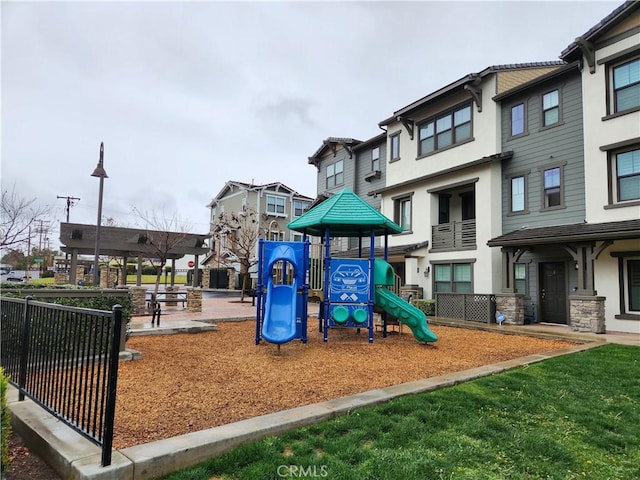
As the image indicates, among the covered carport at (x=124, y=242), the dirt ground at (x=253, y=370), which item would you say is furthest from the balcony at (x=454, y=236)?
the covered carport at (x=124, y=242)

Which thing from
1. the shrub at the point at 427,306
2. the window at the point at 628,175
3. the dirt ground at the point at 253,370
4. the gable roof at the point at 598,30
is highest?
the gable roof at the point at 598,30

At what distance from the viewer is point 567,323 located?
46.1ft

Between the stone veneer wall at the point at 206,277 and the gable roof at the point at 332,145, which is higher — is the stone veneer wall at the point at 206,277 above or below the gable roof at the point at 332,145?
below

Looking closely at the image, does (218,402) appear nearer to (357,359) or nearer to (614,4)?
(357,359)

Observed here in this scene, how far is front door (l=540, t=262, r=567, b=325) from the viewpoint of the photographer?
14.4 m

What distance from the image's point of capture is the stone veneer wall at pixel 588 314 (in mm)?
12008

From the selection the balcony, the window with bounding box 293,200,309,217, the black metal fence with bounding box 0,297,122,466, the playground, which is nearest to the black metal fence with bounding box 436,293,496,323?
the balcony

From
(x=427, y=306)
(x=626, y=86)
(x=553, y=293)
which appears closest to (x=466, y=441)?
(x=553, y=293)

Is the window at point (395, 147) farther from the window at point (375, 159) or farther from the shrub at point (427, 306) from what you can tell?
the shrub at point (427, 306)

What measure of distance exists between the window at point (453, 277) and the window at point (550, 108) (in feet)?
20.7

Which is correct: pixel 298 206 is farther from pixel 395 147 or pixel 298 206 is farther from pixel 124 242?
pixel 395 147

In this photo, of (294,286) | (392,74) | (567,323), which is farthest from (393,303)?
(392,74)

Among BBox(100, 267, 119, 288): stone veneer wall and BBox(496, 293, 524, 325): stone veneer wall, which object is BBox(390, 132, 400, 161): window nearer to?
BBox(496, 293, 524, 325): stone veneer wall

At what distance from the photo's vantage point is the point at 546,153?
15.0 m
